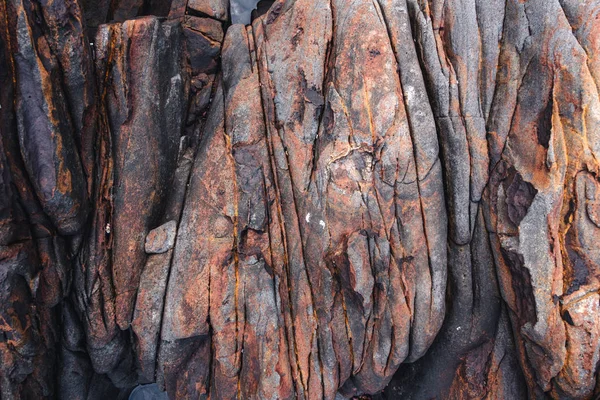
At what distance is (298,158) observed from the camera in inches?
221

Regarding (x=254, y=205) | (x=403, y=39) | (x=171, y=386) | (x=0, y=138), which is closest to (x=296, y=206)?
(x=254, y=205)

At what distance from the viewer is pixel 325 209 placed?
5.46 meters

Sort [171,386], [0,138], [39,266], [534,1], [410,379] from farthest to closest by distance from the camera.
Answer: [410,379] < [171,386] < [534,1] < [39,266] < [0,138]

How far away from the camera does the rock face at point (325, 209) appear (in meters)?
5.12

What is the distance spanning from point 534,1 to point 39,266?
672 cm

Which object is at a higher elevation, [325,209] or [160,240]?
[160,240]

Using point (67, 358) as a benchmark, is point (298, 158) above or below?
above

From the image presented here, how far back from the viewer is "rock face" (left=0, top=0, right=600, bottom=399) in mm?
5117

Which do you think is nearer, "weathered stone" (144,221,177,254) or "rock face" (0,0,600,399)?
"rock face" (0,0,600,399)

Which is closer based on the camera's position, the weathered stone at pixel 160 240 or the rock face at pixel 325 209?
the rock face at pixel 325 209

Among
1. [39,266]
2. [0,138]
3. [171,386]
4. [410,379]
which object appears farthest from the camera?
[410,379]

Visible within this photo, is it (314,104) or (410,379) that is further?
(410,379)

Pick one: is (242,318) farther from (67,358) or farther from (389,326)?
(67,358)

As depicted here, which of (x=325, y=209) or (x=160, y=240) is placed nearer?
(x=325, y=209)
